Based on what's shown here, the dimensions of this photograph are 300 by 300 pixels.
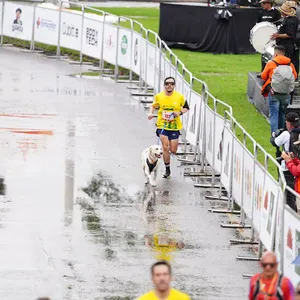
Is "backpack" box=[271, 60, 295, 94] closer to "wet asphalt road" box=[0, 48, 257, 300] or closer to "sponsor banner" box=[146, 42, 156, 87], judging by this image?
"wet asphalt road" box=[0, 48, 257, 300]

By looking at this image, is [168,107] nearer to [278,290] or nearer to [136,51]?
[136,51]

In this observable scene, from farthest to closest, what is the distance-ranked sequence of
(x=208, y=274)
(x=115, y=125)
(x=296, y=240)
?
(x=115, y=125), (x=208, y=274), (x=296, y=240)

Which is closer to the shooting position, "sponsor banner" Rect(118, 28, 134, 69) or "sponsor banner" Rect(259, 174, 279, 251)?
"sponsor banner" Rect(259, 174, 279, 251)

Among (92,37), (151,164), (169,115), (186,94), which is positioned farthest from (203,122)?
(92,37)

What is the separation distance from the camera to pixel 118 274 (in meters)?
15.7

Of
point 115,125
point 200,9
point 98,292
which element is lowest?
point 98,292

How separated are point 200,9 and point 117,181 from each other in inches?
692

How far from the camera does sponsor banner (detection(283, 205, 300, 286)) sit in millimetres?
13648

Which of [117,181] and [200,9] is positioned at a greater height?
[200,9]

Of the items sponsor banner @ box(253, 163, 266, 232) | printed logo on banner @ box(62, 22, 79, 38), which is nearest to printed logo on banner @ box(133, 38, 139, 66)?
printed logo on banner @ box(62, 22, 79, 38)

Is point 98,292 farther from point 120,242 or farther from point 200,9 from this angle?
point 200,9

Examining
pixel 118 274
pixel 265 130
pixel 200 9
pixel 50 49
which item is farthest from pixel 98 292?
pixel 50 49

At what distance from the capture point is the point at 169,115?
22.5m

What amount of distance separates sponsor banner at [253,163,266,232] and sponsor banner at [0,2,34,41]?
23851 millimetres
